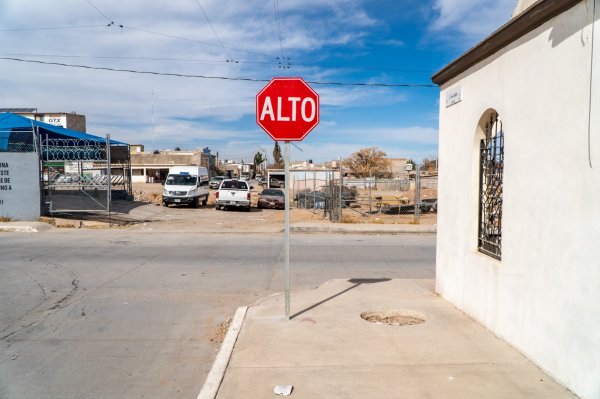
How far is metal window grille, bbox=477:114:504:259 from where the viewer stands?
5.30m

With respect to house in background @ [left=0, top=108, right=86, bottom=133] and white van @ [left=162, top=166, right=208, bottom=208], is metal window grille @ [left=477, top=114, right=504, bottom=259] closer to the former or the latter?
white van @ [left=162, top=166, right=208, bottom=208]

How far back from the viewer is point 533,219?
430 cm

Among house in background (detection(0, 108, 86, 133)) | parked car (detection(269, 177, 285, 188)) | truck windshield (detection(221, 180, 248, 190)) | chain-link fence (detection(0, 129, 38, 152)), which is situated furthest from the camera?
house in background (detection(0, 108, 86, 133))

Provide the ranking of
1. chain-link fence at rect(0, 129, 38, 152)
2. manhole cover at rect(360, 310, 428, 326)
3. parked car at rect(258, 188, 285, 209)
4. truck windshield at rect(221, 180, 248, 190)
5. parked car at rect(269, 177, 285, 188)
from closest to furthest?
1. manhole cover at rect(360, 310, 428, 326)
2. chain-link fence at rect(0, 129, 38, 152)
3. truck windshield at rect(221, 180, 248, 190)
4. parked car at rect(258, 188, 285, 209)
5. parked car at rect(269, 177, 285, 188)

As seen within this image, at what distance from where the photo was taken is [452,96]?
633 centimetres

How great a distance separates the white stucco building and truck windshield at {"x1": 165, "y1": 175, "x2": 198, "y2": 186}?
79.1 ft

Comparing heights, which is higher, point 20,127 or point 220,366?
point 20,127

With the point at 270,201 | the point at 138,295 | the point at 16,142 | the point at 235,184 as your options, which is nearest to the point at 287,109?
the point at 138,295

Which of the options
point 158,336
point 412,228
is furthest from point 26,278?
point 412,228

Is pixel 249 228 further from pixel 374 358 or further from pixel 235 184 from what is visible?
pixel 374 358

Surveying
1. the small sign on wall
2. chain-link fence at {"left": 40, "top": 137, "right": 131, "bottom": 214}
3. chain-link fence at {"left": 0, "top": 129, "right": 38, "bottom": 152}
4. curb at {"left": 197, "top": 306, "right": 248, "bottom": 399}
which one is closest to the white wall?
chain-link fence at {"left": 0, "top": 129, "right": 38, "bottom": 152}

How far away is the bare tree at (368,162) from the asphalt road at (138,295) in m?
57.2

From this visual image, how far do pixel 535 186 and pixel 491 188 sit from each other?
1226 millimetres

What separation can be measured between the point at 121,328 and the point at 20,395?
191 cm
